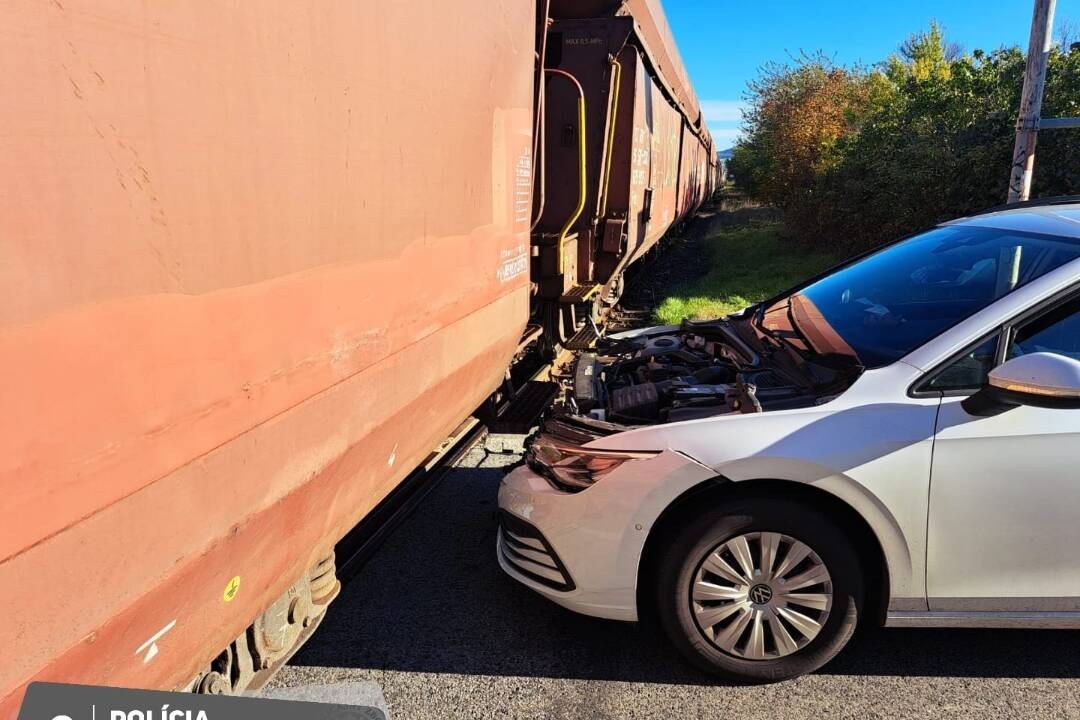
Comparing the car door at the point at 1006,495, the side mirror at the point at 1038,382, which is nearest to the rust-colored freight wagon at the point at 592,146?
the car door at the point at 1006,495

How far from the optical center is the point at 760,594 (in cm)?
270

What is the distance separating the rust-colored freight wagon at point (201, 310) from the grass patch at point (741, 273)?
184 inches

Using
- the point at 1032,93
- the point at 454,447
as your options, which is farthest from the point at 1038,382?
the point at 1032,93

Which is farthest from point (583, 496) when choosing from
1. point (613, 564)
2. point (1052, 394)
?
point (1052, 394)

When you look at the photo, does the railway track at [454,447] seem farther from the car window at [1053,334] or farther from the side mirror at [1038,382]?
the car window at [1053,334]

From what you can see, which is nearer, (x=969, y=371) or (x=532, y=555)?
(x=969, y=371)

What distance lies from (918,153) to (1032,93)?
6.91 meters

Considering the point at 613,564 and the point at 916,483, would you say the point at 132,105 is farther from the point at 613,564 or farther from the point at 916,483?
the point at 916,483

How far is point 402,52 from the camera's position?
92.4 inches

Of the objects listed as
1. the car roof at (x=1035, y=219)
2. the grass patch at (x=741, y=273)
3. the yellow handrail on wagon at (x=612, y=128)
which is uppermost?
the yellow handrail on wagon at (x=612, y=128)

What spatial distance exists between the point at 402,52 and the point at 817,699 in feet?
8.72

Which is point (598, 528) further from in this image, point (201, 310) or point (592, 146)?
point (592, 146)

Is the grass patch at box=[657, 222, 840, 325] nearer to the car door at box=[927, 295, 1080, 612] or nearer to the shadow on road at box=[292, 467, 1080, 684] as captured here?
the shadow on road at box=[292, 467, 1080, 684]

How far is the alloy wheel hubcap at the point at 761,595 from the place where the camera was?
2.66 metres
